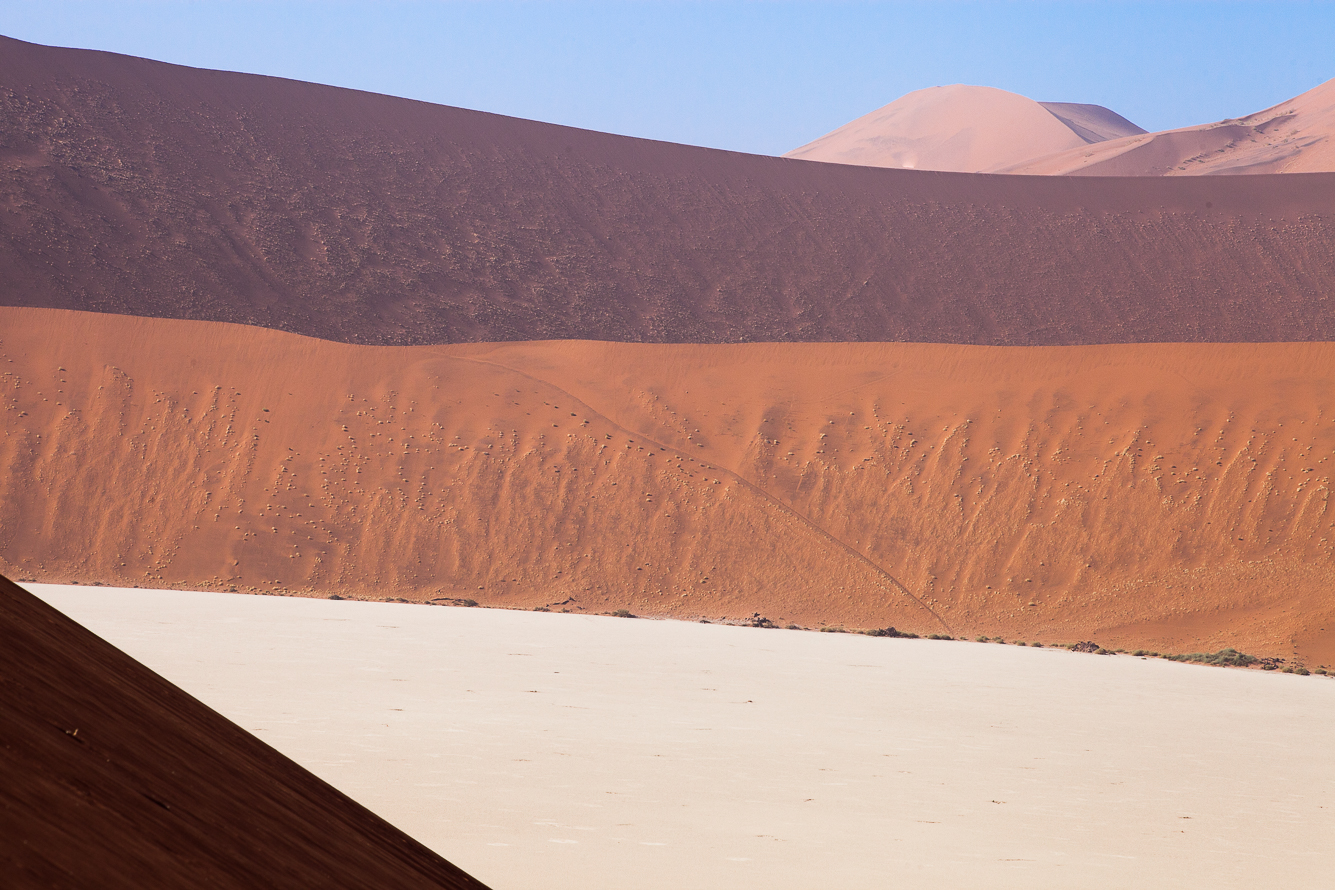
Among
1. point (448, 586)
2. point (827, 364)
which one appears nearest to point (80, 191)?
point (448, 586)

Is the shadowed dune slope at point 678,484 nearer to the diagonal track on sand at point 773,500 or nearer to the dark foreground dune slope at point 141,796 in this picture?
the diagonal track on sand at point 773,500

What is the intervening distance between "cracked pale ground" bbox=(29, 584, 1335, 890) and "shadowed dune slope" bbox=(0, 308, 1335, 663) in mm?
7757

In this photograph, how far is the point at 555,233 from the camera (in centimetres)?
3997

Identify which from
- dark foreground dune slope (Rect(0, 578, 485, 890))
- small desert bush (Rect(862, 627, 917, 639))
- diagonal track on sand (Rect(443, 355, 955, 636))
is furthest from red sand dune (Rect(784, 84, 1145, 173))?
dark foreground dune slope (Rect(0, 578, 485, 890))

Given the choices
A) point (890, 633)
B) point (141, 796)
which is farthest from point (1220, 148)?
point (141, 796)

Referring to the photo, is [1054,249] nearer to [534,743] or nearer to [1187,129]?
[534,743]

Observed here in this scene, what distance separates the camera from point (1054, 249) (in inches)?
1644

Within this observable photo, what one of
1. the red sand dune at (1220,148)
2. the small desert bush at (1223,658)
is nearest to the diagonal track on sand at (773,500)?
the small desert bush at (1223,658)

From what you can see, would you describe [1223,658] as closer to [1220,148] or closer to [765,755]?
[765,755]

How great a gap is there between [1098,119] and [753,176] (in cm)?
9719

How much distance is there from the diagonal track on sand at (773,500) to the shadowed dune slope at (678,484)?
3.6 inches

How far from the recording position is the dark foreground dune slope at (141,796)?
113 cm

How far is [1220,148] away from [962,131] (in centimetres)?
4067

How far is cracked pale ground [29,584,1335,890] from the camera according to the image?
20.8ft
